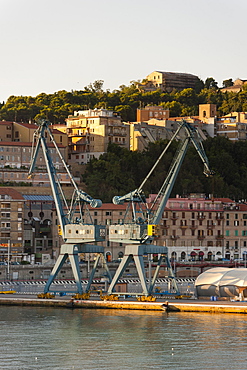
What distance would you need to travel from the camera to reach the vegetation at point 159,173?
11638 centimetres

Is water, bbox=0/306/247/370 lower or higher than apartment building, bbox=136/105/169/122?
lower

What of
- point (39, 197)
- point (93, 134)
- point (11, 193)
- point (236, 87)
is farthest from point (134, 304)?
point (236, 87)

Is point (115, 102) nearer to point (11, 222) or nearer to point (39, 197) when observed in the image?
point (39, 197)

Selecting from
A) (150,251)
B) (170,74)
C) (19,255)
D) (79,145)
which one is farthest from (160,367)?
(170,74)

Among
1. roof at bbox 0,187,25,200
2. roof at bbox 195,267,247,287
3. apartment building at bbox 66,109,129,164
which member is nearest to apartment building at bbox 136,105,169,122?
apartment building at bbox 66,109,129,164

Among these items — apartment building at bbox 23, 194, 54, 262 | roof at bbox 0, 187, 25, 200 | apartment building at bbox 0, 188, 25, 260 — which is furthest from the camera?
apartment building at bbox 23, 194, 54, 262

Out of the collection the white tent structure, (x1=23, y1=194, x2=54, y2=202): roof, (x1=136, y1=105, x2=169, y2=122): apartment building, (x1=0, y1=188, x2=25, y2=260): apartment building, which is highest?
(x1=136, y1=105, x2=169, y2=122): apartment building

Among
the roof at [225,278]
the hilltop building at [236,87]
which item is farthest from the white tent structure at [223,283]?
the hilltop building at [236,87]

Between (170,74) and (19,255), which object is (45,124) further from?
(170,74)

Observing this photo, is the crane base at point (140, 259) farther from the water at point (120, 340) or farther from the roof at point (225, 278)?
the water at point (120, 340)

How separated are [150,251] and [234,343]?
732 inches

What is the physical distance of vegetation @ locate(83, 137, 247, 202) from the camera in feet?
382

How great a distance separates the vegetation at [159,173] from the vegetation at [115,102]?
73.2 ft

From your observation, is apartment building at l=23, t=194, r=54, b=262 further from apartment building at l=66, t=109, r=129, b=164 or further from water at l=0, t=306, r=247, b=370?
water at l=0, t=306, r=247, b=370
